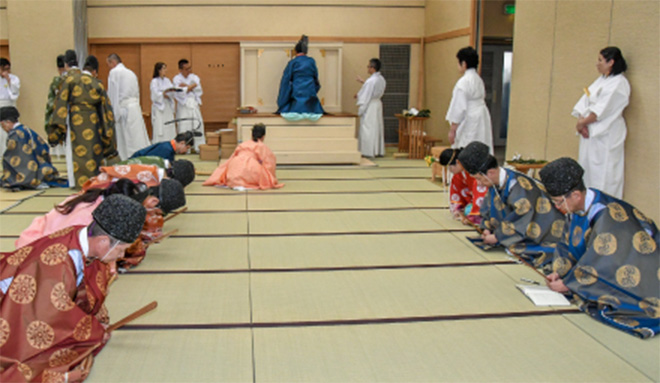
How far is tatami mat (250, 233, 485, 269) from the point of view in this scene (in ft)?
12.2

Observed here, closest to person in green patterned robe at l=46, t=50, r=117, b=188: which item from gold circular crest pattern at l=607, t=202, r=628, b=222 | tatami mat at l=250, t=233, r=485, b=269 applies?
tatami mat at l=250, t=233, r=485, b=269

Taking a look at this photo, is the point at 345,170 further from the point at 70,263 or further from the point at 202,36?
the point at 70,263

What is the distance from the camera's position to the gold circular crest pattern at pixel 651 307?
107 inches

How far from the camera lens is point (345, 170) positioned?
7738 millimetres

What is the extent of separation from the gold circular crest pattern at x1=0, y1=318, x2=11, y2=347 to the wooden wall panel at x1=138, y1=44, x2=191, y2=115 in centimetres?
860

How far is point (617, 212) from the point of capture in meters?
2.83

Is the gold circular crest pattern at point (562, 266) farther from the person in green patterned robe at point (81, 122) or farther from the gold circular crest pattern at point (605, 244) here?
the person in green patterned robe at point (81, 122)

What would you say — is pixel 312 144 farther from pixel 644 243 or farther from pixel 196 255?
pixel 644 243

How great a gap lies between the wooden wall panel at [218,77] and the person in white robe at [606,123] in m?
6.68

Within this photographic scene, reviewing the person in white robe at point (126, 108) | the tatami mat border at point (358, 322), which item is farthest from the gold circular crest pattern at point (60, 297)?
the person in white robe at point (126, 108)

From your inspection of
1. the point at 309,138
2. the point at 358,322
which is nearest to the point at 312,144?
the point at 309,138

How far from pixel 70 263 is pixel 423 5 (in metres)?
9.25

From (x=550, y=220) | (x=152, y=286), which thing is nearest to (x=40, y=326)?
(x=152, y=286)

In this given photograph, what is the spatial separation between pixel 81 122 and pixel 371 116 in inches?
182
